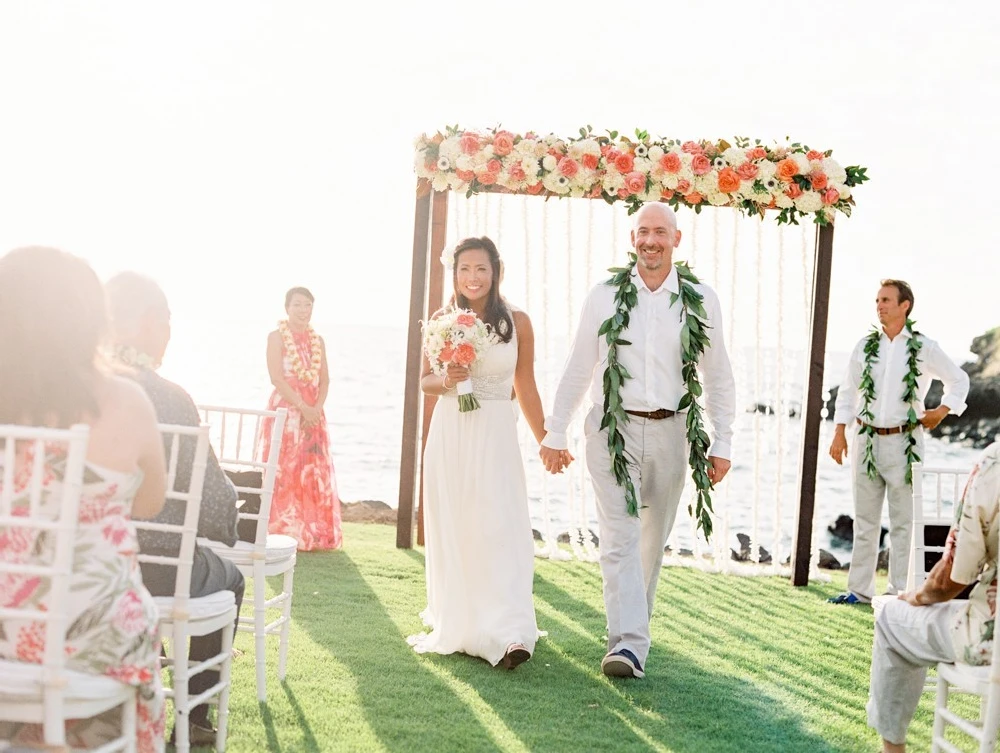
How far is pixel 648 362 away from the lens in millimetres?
4797

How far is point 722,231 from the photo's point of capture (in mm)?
7582

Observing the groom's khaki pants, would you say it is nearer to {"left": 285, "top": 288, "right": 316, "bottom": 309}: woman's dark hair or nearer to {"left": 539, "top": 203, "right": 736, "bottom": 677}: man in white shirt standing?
{"left": 539, "top": 203, "right": 736, "bottom": 677}: man in white shirt standing

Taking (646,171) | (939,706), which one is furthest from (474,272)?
(939,706)

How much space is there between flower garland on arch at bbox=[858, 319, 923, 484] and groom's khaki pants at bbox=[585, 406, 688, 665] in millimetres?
2543

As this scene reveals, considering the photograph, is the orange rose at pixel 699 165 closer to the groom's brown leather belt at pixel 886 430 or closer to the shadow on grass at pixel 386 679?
the groom's brown leather belt at pixel 886 430

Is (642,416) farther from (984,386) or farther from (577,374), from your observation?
(984,386)

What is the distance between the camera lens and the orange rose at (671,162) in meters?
7.02

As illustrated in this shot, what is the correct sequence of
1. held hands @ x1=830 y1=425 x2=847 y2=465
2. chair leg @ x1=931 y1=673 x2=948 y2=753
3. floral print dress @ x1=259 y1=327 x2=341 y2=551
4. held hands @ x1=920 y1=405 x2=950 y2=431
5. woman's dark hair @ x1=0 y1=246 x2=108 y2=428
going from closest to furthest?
1. woman's dark hair @ x1=0 y1=246 x2=108 y2=428
2. chair leg @ x1=931 y1=673 x2=948 y2=753
3. held hands @ x1=920 y1=405 x2=950 y2=431
4. held hands @ x1=830 y1=425 x2=847 y2=465
5. floral print dress @ x1=259 y1=327 x2=341 y2=551

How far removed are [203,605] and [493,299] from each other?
91.6 inches

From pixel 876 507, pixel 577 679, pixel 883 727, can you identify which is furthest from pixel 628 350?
pixel 876 507

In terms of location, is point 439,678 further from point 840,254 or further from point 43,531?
point 840,254

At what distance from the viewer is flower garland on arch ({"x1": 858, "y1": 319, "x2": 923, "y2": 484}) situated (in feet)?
22.3

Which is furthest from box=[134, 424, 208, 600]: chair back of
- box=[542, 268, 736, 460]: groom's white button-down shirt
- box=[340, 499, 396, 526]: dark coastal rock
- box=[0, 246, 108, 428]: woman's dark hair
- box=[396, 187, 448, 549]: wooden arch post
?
box=[340, 499, 396, 526]: dark coastal rock

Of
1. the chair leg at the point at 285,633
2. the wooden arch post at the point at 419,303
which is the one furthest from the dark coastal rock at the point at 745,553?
the chair leg at the point at 285,633
